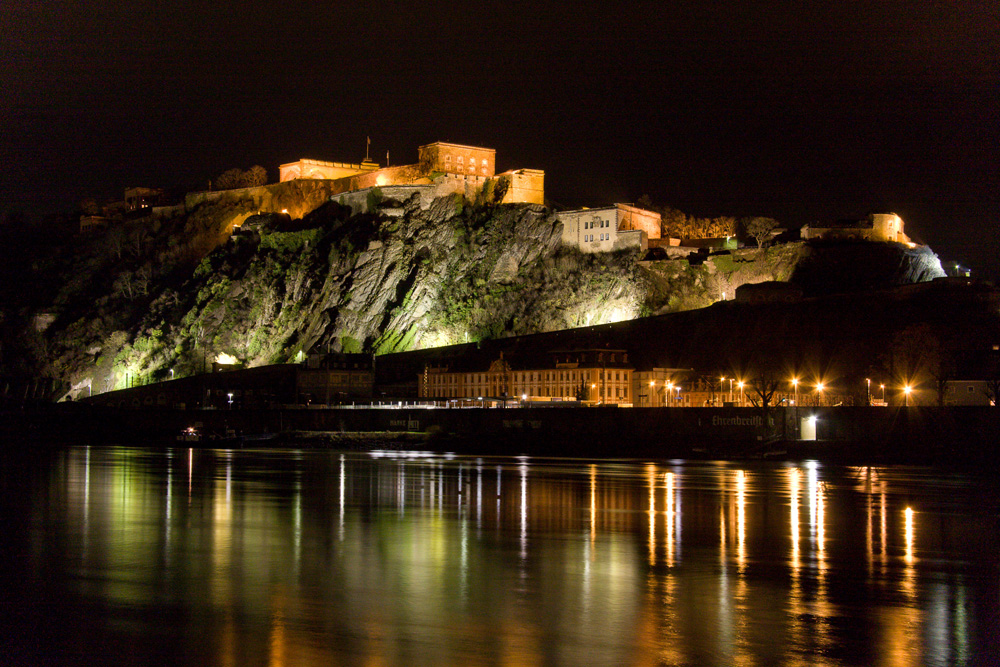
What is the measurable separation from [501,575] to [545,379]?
172 ft

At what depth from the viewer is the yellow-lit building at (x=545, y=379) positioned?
65.1 m

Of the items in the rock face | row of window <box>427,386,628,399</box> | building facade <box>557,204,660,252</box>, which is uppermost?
building facade <box>557,204,660,252</box>

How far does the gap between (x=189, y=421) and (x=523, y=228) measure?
34.0m

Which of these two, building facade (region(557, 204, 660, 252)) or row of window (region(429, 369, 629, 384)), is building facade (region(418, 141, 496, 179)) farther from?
row of window (region(429, 369, 629, 384))

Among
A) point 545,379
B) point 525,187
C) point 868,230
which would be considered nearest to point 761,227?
point 868,230

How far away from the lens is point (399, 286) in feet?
273

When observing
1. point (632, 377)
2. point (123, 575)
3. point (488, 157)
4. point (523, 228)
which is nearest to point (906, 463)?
point (632, 377)

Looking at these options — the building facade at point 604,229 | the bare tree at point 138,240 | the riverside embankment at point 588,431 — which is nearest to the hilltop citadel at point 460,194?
the building facade at point 604,229

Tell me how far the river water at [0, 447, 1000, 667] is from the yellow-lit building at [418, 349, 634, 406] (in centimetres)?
3523

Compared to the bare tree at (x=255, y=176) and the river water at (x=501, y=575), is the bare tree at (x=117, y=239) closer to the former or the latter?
the bare tree at (x=255, y=176)

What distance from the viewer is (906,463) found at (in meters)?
42.1

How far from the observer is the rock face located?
3083 inches

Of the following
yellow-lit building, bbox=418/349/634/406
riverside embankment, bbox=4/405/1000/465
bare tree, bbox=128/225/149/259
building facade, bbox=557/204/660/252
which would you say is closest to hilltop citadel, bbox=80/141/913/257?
building facade, bbox=557/204/660/252

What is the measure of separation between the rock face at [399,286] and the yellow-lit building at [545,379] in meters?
8.73
